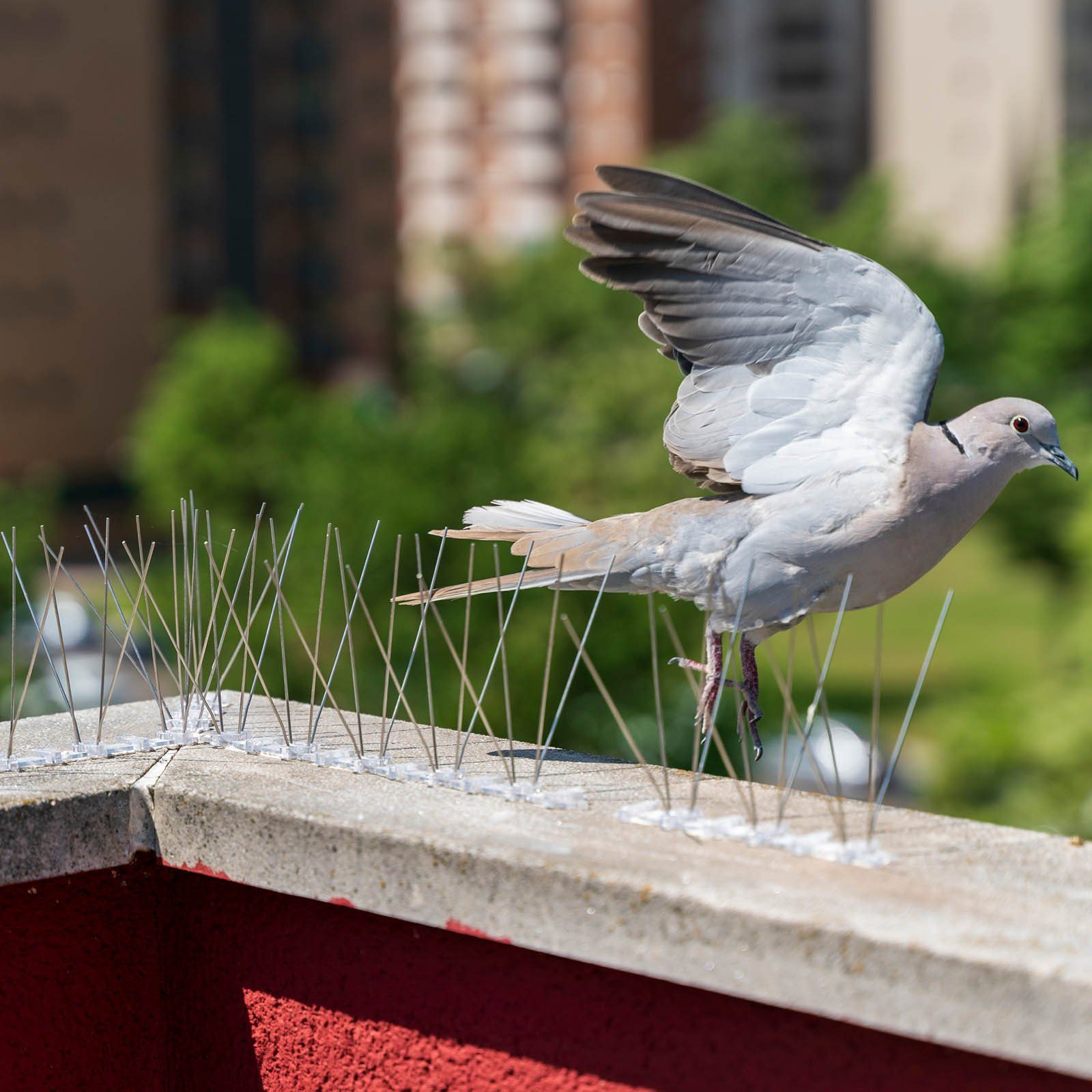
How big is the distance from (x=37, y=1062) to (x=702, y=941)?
4.58ft

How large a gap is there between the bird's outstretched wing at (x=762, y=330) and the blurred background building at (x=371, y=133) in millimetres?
40624

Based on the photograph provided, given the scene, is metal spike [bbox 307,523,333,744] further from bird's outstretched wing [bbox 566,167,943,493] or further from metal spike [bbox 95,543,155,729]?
bird's outstretched wing [bbox 566,167,943,493]

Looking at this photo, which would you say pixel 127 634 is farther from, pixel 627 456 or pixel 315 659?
pixel 627 456

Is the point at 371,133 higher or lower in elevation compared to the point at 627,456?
higher

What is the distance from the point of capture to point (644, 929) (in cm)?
252

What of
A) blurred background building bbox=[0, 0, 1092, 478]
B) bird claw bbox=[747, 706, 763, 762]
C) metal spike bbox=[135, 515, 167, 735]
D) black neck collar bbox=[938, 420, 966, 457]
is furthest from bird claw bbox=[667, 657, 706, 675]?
blurred background building bbox=[0, 0, 1092, 478]

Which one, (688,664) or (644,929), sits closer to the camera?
(644,929)

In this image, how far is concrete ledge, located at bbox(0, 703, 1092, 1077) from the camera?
2275mm

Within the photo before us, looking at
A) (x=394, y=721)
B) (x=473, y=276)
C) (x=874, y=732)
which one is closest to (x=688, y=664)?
(x=394, y=721)

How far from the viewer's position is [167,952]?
10.6ft

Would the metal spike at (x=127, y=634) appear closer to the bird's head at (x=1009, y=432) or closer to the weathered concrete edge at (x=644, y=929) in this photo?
the weathered concrete edge at (x=644, y=929)

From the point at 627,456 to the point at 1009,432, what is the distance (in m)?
23.5

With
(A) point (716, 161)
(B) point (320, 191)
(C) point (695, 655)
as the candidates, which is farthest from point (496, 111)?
(C) point (695, 655)

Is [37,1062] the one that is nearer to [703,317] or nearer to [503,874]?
[503,874]
